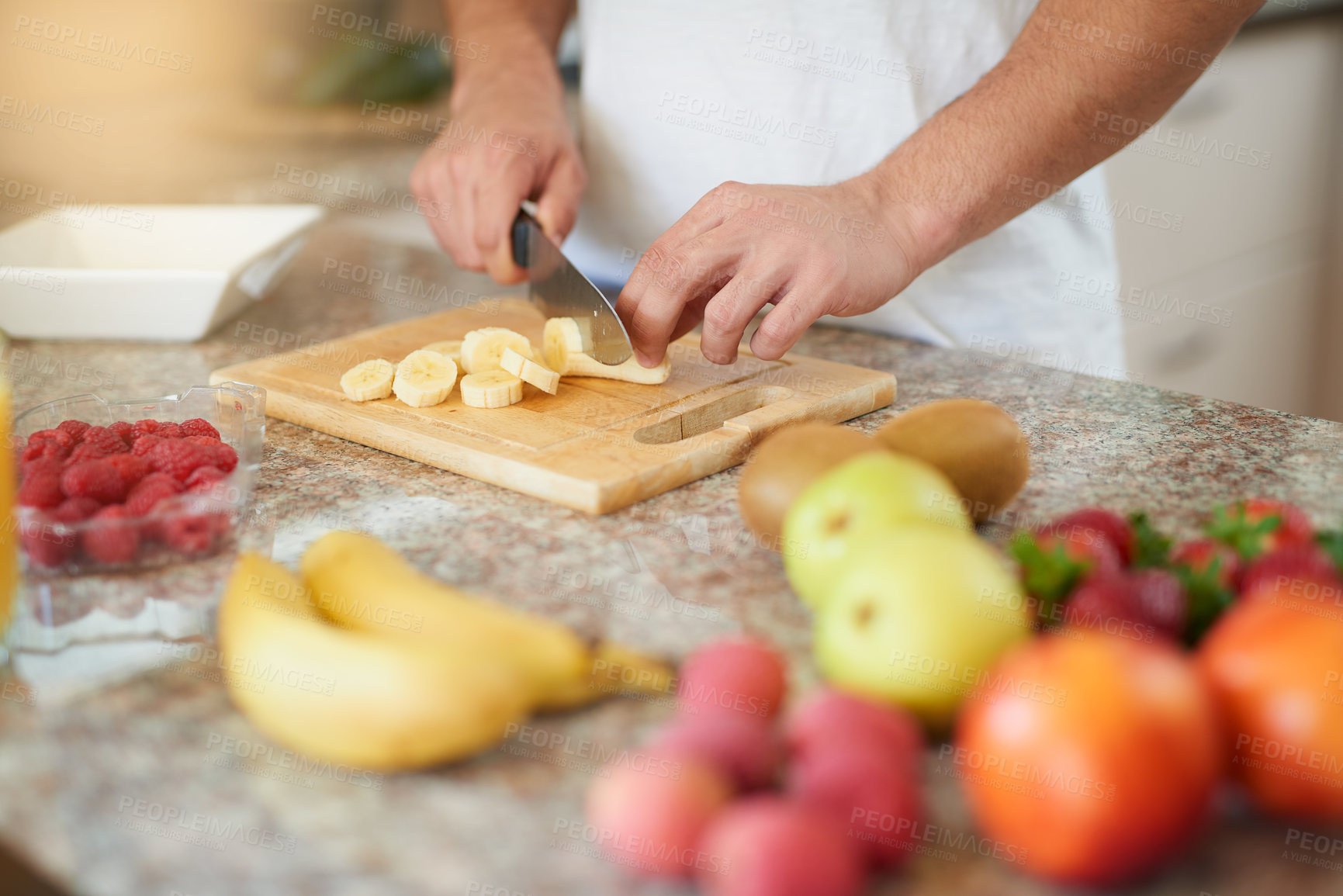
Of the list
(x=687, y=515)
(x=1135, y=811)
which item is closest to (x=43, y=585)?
(x=687, y=515)

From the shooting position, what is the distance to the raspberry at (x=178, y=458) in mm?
921

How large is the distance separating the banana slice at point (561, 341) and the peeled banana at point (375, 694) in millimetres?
653

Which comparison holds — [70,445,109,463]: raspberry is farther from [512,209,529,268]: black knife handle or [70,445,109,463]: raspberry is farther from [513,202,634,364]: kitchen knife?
[512,209,529,268]: black knife handle

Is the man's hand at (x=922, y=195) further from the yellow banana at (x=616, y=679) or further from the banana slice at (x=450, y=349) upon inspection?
the yellow banana at (x=616, y=679)

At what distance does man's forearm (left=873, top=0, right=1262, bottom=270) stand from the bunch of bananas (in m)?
0.78

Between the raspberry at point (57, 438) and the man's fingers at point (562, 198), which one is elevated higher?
the man's fingers at point (562, 198)

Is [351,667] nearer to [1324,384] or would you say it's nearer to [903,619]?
[903,619]

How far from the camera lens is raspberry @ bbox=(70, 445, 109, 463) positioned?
0.92 m

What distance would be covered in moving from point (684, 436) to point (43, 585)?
0.65 m

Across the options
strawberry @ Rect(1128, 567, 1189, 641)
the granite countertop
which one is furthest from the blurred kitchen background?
strawberry @ Rect(1128, 567, 1189, 641)

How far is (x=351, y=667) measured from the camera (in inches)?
25.2

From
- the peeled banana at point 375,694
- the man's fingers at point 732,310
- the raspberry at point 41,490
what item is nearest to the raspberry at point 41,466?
the raspberry at point 41,490

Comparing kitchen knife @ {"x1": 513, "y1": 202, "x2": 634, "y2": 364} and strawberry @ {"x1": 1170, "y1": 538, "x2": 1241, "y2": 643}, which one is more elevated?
strawberry @ {"x1": 1170, "y1": 538, "x2": 1241, "y2": 643}

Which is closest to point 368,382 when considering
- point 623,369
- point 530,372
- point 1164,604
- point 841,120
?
point 530,372
